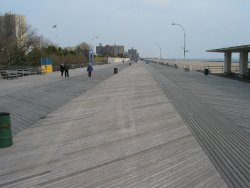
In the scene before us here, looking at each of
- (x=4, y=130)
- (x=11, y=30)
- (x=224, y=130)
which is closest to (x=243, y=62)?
(x=224, y=130)

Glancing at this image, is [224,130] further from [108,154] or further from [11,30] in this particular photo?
[11,30]

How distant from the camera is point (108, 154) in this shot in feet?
25.2

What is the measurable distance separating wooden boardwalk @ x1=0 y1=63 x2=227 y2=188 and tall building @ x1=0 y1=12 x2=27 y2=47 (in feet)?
115

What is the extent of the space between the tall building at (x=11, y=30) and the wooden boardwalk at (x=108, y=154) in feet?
115

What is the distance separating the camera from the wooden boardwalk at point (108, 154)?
19.9ft

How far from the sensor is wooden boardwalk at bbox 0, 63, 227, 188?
Answer: 19.9 feet

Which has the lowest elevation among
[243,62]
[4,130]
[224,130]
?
[224,130]

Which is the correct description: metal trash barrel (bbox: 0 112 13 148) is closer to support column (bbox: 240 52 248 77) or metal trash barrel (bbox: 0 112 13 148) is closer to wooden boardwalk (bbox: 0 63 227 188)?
wooden boardwalk (bbox: 0 63 227 188)

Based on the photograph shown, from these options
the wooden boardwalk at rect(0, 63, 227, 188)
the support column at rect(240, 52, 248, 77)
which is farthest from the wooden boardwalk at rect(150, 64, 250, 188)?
the support column at rect(240, 52, 248, 77)

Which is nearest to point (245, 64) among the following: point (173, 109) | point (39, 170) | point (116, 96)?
point (116, 96)

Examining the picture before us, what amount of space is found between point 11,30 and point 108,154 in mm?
42807

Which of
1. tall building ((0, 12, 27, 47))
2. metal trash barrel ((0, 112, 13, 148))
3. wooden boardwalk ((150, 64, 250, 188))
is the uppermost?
tall building ((0, 12, 27, 47))

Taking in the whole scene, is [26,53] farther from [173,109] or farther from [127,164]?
[127,164]

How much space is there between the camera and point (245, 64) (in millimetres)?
36312
